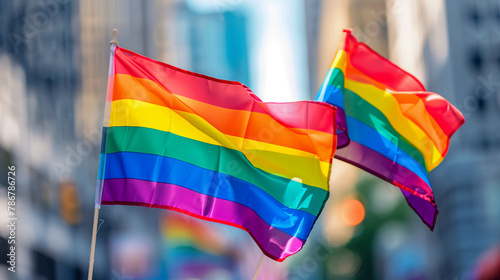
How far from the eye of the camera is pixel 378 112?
33.6ft

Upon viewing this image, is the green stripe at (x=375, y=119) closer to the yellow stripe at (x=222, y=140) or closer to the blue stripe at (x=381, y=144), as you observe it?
the blue stripe at (x=381, y=144)

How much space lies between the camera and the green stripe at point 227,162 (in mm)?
8250

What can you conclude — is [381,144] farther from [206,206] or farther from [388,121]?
[206,206]

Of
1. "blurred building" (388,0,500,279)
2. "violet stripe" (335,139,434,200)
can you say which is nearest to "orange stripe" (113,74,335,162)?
"violet stripe" (335,139,434,200)

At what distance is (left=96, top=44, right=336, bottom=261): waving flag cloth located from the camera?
808 cm

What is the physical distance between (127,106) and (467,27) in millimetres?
46421

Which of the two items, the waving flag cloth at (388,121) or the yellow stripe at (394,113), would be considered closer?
the waving flag cloth at (388,121)

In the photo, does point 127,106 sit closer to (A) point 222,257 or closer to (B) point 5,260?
(B) point 5,260

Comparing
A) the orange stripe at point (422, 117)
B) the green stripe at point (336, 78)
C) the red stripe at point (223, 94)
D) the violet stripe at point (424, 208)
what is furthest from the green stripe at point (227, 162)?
the orange stripe at point (422, 117)

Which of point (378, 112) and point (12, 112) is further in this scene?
point (12, 112)

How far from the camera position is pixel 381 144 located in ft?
32.5

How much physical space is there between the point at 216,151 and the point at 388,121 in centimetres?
277

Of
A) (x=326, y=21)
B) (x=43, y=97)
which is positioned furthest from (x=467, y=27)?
(x=326, y=21)

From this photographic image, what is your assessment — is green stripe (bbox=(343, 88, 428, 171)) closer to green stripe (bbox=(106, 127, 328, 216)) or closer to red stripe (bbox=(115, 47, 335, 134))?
red stripe (bbox=(115, 47, 335, 134))
